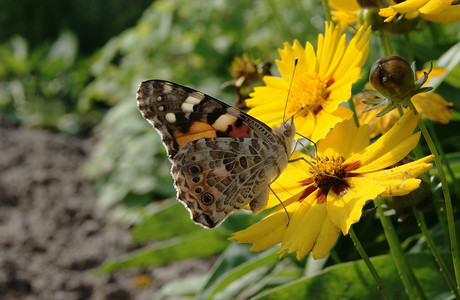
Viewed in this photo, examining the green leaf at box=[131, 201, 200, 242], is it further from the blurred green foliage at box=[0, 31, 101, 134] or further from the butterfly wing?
the blurred green foliage at box=[0, 31, 101, 134]

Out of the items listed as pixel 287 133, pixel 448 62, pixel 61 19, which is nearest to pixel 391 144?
pixel 287 133

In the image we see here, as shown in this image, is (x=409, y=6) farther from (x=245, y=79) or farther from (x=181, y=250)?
(x=181, y=250)

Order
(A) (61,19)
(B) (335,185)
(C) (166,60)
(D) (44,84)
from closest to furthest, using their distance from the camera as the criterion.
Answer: (B) (335,185)
(C) (166,60)
(D) (44,84)
(A) (61,19)

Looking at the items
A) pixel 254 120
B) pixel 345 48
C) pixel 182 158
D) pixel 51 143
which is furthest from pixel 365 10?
pixel 51 143

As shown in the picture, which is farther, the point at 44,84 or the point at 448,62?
the point at 44,84

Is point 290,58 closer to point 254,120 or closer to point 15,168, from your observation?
point 254,120
